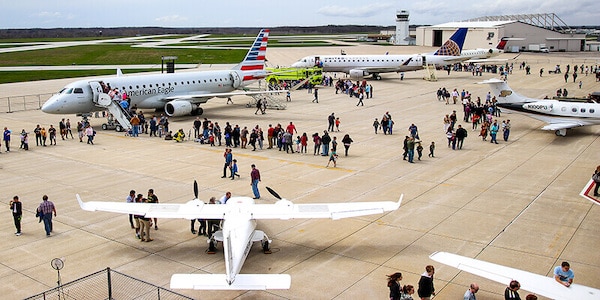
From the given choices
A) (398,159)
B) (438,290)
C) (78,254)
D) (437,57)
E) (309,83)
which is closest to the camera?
(438,290)

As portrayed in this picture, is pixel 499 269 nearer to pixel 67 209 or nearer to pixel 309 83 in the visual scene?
pixel 67 209

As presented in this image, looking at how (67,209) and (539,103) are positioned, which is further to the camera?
(539,103)

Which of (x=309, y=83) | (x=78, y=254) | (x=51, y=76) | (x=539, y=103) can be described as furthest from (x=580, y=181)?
(x=51, y=76)

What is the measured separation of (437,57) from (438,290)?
59525 mm

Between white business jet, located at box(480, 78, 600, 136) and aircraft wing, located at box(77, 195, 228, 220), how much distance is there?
76.6ft

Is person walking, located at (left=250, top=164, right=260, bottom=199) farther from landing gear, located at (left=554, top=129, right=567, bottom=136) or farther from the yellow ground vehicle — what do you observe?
the yellow ground vehicle

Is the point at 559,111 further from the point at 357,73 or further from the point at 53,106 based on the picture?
the point at 357,73

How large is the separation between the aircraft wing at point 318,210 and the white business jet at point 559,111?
20.2 m

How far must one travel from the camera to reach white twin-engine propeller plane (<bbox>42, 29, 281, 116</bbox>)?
3541 centimetres

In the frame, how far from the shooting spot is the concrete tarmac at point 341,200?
47.6 ft

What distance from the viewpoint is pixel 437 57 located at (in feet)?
226

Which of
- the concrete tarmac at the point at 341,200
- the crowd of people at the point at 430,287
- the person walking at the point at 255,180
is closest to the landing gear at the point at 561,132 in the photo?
the concrete tarmac at the point at 341,200

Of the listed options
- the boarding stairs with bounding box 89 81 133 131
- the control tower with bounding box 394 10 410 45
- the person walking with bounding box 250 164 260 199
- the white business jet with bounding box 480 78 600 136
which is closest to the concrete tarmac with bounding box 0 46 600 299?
the person walking with bounding box 250 164 260 199

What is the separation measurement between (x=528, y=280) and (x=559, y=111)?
75.8ft
